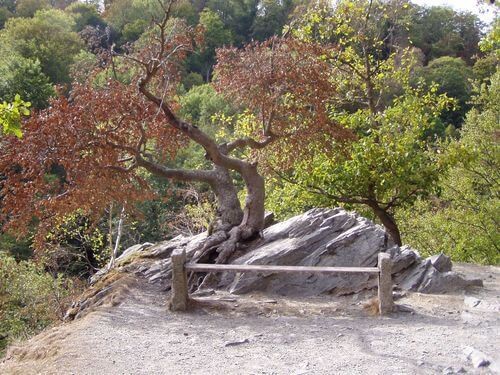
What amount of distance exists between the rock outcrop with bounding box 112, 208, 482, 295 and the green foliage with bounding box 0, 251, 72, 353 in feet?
Result: 24.3

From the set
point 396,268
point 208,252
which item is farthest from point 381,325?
point 208,252

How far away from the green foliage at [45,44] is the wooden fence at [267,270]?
33750 millimetres

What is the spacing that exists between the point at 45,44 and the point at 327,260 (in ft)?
124

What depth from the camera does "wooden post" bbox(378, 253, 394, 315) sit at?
336 inches

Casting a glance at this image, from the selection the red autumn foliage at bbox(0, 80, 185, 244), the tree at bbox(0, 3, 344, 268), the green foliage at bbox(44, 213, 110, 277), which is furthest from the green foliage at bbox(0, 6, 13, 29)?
the red autumn foliage at bbox(0, 80, 185, 244)

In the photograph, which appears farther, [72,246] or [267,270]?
[72,246]

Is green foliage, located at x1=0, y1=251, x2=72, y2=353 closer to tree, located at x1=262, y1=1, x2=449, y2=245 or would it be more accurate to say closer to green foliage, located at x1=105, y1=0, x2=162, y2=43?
tree, located at x1=262, y1=1, x2=449, y2=245

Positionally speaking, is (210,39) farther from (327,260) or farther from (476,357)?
(476,357)

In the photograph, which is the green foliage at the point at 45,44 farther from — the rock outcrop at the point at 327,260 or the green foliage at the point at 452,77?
the rock outcrop at the point at 327,260

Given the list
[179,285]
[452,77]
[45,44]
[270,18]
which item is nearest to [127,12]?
[270,18]

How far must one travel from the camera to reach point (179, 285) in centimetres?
895

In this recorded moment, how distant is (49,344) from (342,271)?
4.02 metres

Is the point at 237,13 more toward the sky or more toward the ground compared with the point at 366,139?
more toward the sky

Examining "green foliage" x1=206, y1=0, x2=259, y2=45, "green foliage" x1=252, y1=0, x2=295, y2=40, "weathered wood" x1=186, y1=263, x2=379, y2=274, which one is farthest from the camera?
"green foliage" x1=206, y1=0, x2=259, y2=45
